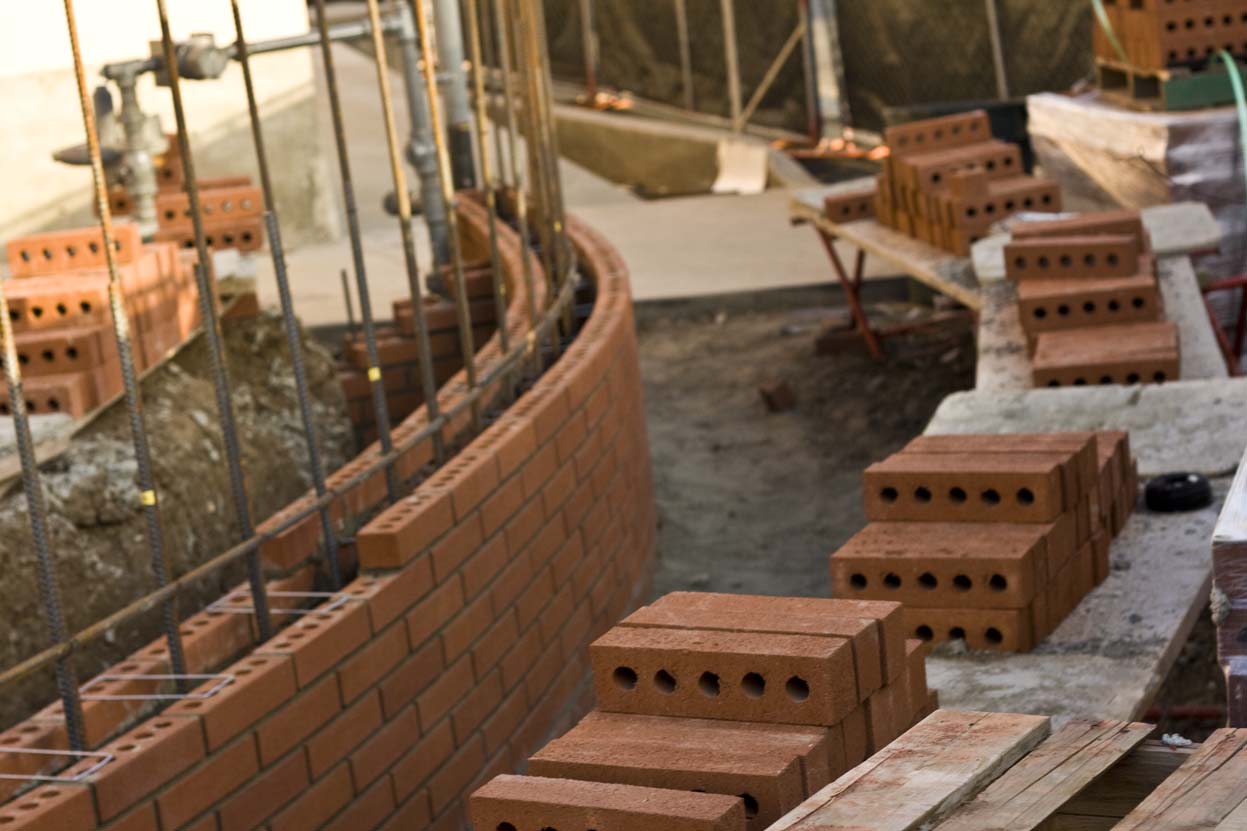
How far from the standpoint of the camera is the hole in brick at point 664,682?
2.91m

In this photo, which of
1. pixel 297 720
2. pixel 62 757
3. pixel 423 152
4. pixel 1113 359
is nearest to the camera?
pixel 62 757

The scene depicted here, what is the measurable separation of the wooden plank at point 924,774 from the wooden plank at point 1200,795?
9.3 inches

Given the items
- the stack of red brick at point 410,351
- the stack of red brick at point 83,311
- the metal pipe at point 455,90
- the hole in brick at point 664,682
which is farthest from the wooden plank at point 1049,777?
the metal pipe at point 455,90

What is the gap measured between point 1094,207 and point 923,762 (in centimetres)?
765

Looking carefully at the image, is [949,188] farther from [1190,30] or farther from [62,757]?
[62,757]

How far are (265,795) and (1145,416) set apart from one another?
2750 millimetres

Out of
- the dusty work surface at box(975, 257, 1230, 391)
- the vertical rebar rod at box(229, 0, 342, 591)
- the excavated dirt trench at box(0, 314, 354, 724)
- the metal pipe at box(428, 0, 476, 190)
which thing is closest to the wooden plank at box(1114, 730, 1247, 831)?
the vertical rebar rod at box(229, 0, 342, 591)

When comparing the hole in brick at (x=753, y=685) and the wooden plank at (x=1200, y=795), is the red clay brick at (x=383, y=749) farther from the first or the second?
the wooden plank at (x=1200, y=795)

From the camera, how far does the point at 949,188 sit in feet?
26.5

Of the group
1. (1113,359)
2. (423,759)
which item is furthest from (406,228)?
(1113,359)

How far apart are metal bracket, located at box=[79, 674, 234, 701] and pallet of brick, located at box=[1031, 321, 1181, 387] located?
9.65ft

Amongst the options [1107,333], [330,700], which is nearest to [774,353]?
[1107,333]

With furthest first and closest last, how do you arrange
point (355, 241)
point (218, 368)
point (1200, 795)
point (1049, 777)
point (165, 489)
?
point (165, 489) < point (355, 241) < point (218, 368) < point (1049, 777) < point (1200, 795)

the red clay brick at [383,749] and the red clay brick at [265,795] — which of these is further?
the red clay brick at [383,749]
